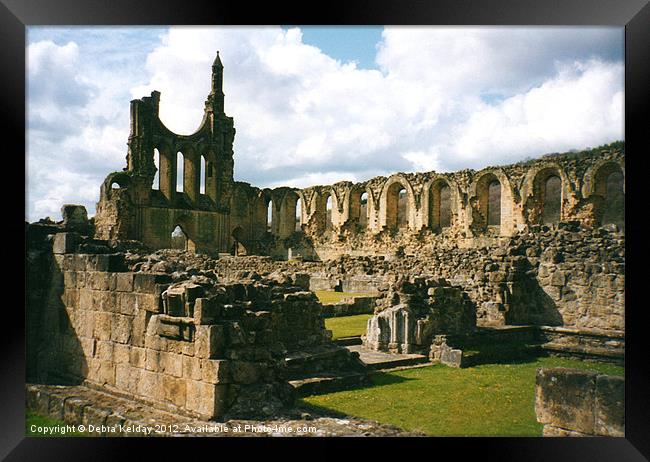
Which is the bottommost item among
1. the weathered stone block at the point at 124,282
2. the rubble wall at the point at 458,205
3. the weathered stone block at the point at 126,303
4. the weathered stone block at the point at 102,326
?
the weathered stone block at the point at 102,326

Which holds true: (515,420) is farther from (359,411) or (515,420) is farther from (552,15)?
(552,15)

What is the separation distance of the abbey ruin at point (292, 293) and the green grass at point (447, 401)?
1.46 feet

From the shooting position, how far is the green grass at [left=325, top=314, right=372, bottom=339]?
12188 millimetres

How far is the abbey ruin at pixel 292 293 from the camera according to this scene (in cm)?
680

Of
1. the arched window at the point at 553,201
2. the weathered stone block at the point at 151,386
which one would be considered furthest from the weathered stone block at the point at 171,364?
the arched window at the point at 553,201

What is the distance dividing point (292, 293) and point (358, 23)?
4157 millimetres

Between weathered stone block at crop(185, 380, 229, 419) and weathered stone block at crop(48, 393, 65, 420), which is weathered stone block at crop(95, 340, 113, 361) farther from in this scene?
weathered stone block at crop(185, 380, 229, 419)

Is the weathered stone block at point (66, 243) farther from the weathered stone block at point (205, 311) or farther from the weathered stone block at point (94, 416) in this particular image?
the weathered stone block at point (205, 311)

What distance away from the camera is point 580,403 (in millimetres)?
5723

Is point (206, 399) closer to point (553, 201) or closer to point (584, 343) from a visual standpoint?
point (584, 343)

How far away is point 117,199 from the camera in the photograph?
81.5 feet

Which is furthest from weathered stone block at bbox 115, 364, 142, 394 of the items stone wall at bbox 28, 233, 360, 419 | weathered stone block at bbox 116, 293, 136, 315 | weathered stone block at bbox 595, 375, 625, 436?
weathered stone block at bbox 595, 375, 625, 436
